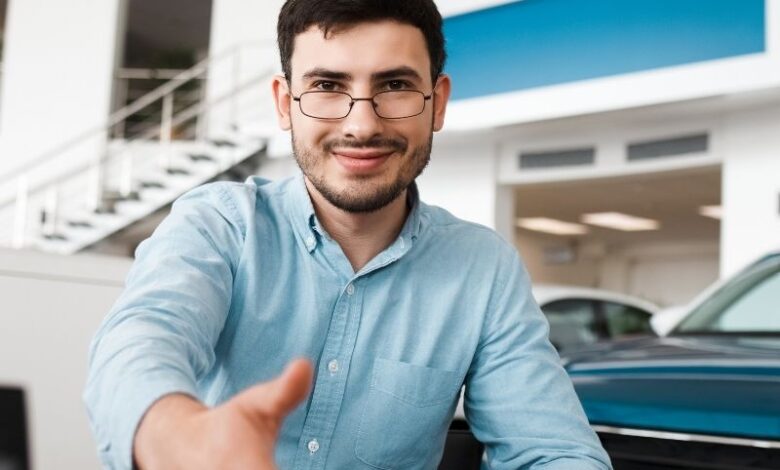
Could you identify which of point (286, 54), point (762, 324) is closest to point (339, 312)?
point (286, 54)

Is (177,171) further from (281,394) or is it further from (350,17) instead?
(281,394)

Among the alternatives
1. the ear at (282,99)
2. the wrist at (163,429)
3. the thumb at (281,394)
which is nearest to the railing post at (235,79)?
the ear at (282,99)

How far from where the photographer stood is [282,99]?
1565 millimetres

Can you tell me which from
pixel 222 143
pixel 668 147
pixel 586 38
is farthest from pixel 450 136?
pixel 222 143

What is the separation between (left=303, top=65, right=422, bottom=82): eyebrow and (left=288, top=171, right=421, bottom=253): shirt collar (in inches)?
7.5

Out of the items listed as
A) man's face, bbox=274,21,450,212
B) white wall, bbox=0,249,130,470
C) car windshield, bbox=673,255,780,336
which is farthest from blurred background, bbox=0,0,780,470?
car windshield, bbox=673,255,780,336

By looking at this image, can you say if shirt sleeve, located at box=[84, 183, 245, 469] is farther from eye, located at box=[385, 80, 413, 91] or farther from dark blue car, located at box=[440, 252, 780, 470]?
dark blue car, located at box=[440, 252, 780, 470]

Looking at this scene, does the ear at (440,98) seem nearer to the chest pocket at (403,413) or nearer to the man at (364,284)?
the man at (364,284)

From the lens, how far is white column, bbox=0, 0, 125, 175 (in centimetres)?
1356

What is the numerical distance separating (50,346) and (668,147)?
8.53 meters

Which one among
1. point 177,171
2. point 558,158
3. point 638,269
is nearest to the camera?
point 558,158

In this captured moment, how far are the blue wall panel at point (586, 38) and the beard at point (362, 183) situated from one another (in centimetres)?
702

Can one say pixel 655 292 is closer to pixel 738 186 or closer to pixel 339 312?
pixel 738 186

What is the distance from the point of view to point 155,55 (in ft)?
53.1
